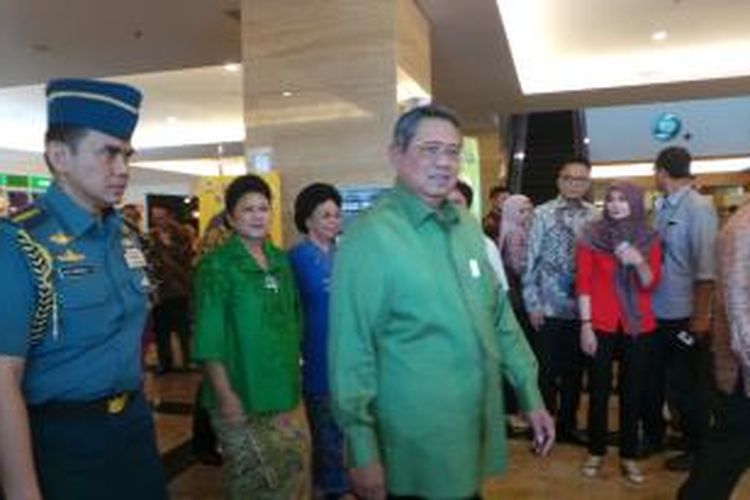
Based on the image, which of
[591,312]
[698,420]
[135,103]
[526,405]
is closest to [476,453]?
[526,405]

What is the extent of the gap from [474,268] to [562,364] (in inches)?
108

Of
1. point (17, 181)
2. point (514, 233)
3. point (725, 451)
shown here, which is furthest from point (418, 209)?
point (17, 181)

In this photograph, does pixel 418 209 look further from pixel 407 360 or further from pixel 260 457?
pixel 260 457

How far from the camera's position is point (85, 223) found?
1.55m

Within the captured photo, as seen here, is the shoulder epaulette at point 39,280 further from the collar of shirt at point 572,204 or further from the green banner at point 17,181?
the green banner at point 17,181

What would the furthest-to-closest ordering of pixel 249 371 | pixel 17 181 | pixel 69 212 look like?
pixel 17 181 → pixel 249 371 → pixel 69 212

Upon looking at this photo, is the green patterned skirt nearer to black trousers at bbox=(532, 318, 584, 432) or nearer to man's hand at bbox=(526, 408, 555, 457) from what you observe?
man's hand at bbox=(526, 408, 555, 457)

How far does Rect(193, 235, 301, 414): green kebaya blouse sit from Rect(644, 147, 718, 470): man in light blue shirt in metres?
2.18

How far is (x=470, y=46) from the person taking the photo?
266 inches

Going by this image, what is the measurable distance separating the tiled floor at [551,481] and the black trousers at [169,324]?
2.78m

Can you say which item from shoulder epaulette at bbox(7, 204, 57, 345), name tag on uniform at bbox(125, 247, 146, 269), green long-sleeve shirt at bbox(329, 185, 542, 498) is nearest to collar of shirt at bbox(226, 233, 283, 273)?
name tag on uniform at bbox(125, 247, 146, 269)

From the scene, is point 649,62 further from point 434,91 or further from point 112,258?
point 112,258

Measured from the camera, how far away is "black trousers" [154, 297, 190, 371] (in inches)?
286

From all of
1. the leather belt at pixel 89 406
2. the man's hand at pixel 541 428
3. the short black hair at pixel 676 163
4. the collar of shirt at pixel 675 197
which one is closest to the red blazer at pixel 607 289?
the collar of shirt at pixel 675 197
